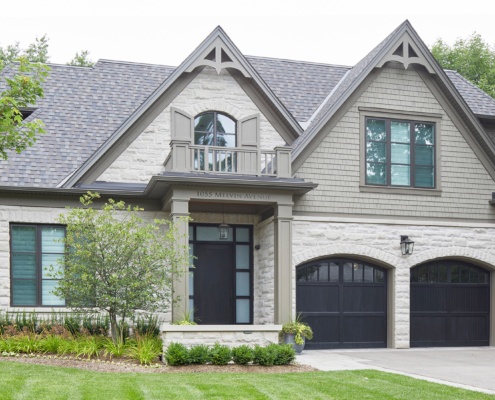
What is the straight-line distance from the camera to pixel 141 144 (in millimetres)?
17672

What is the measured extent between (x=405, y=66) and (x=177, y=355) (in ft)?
31.2

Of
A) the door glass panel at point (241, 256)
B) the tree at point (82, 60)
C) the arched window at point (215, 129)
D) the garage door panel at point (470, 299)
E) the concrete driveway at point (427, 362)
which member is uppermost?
the tree at point (82, 60)

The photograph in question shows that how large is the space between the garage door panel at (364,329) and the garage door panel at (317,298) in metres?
0.52

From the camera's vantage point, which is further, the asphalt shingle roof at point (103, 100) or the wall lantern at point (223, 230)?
the wall lantern at point (223, 230)

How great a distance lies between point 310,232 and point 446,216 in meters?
3.67

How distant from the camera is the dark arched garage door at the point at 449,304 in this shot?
18328 millimetres

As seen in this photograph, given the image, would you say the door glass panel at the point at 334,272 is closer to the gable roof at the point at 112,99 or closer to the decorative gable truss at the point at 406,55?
the gable roof at the point at 112,99

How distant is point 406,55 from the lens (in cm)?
1803

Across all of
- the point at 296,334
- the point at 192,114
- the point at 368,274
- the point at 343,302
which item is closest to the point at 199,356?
the point at 296,334

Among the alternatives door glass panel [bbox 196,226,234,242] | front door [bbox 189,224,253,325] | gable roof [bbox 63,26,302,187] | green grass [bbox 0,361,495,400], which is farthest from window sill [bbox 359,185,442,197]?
green grass [bbox 0,361,495,400]

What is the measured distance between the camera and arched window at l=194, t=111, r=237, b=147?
59.2ft

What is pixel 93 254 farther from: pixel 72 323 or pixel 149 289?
pixel 72 323

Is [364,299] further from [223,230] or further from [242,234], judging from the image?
[223,230]

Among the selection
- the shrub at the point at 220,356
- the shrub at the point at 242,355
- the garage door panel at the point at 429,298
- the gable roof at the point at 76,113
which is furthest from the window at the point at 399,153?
the shrub at the point at 220,356
